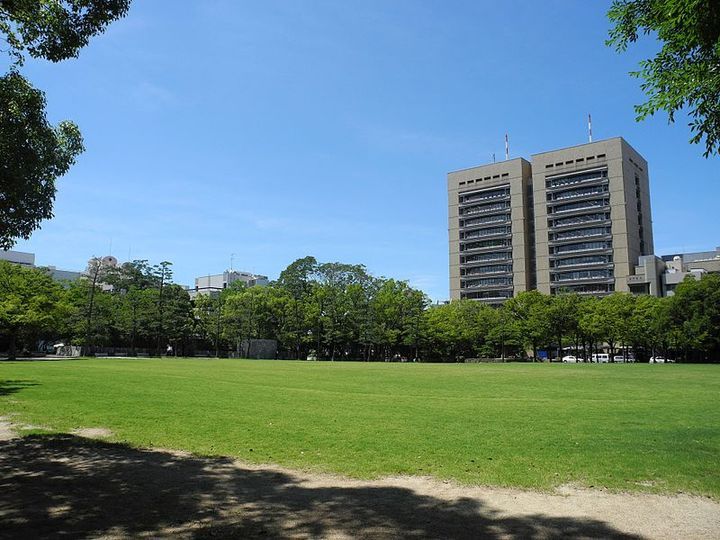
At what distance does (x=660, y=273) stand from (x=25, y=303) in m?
103

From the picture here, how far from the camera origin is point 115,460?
356 inches

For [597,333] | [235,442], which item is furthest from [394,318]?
[235,442]

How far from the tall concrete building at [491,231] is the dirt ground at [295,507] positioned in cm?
11710

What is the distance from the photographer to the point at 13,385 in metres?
22.5

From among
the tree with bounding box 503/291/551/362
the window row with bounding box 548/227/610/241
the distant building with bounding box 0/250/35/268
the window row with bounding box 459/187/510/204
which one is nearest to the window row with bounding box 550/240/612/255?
the window row with bounding box 548/227/610/241

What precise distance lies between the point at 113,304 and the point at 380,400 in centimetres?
7986

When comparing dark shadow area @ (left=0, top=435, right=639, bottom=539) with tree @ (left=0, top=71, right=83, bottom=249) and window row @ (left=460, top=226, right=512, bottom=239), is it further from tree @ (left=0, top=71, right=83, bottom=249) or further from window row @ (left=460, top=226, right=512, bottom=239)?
window row @ (left=460, top=226, right=512, bottom=239)

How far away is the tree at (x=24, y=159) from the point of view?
30.3 ft

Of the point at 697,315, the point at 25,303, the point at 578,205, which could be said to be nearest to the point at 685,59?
the point at 25,303

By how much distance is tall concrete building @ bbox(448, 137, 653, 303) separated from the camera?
108 meters

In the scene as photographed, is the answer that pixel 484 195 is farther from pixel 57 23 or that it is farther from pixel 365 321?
pixel 57 23

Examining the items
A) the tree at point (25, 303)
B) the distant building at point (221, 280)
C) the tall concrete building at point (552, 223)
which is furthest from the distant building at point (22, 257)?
the tall concrete building at point (552, 223)

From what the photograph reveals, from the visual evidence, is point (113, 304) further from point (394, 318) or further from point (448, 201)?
point (448, 201)

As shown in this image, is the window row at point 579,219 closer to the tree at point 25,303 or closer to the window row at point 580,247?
the window row at point 580,247
